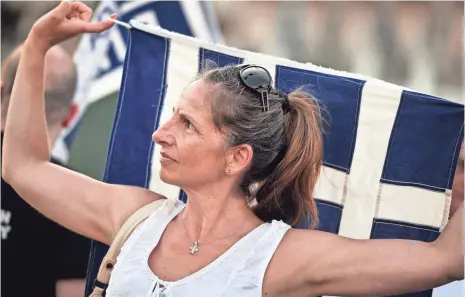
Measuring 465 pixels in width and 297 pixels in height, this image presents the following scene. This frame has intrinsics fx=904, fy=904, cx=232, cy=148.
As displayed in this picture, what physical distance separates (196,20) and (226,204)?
2.40m

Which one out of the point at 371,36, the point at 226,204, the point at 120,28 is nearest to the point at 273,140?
the point at 226,204

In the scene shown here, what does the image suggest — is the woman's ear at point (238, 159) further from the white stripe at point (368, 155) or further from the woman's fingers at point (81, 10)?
the woman's fingers at point (81, 10)

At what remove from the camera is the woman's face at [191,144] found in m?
2.36

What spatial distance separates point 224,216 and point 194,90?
351 mm

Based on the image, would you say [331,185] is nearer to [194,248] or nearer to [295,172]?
[295,172]

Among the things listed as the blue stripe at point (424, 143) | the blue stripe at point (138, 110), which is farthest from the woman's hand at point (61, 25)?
the blue stripe at point (424, 143)

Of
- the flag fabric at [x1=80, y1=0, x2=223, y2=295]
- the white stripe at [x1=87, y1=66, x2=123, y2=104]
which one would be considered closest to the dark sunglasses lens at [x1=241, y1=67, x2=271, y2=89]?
the flag fabric at [x1=80, y1=0, x2=223, y2=295]

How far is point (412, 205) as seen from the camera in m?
2.66

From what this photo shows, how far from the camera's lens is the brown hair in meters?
2.40

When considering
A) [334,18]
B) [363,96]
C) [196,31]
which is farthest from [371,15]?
[363,96]

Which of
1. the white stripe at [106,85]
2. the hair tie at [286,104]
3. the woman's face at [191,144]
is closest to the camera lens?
the woman's face at [191,144]

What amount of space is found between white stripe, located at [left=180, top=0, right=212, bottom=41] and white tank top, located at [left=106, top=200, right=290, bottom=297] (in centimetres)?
240

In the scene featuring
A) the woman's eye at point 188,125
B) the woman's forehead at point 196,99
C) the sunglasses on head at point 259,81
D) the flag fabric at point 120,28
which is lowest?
the woman's eye at point 188,125

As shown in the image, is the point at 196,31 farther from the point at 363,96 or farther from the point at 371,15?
the point at 371,15
